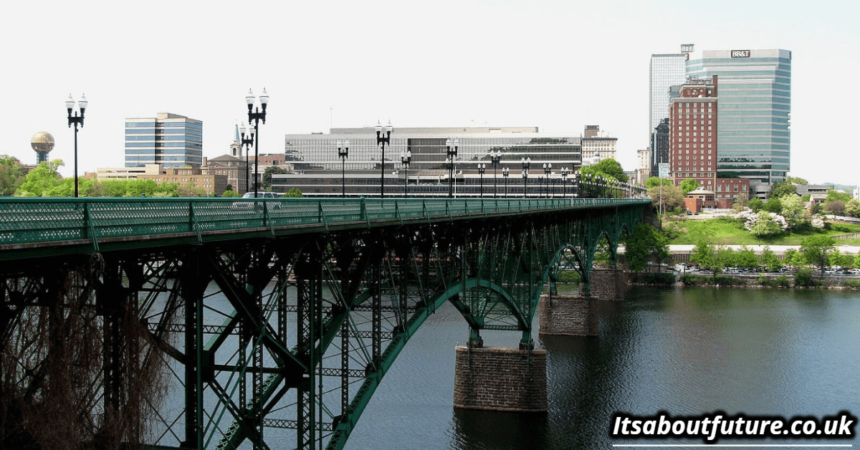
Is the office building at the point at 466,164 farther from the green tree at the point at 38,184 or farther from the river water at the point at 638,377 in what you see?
the green tree at the point at 38,184

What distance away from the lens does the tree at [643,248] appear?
360ft

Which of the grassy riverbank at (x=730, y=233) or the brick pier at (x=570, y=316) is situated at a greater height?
the grassy riverbank at (x=730, y=233)

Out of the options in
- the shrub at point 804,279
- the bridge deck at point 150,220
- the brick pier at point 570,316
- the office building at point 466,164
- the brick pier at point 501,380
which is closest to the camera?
the bridge deck at point 150,220

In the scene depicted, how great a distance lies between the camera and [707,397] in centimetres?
4828

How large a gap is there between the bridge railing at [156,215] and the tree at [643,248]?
3541 inches

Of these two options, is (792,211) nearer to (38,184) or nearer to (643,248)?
(643,248)

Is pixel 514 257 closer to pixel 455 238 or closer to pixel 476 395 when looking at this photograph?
pixel 476 395

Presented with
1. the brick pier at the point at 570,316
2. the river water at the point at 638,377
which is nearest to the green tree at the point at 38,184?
the river water at the point at 638,377

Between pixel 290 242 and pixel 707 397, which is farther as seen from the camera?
pixel 707 397

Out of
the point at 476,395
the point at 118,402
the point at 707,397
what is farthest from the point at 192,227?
the point at 707,397

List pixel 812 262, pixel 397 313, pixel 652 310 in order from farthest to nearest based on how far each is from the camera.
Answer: pixel 812 262 < pixel 652 310 < pixel 397 313

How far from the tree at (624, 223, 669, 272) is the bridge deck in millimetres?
90690

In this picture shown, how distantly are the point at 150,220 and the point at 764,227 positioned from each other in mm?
138084

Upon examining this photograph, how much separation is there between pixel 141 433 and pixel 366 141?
188m
